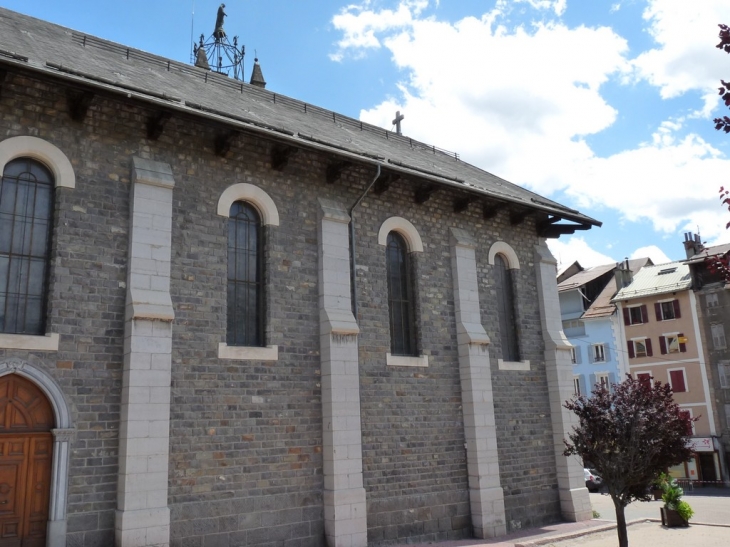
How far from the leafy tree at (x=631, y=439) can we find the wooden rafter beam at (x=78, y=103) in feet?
34.0

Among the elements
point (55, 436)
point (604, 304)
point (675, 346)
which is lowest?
point (55, 436)

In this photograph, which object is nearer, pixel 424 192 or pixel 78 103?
pixel 78 103

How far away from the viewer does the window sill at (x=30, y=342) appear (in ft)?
30.7

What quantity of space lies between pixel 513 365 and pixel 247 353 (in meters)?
7.24

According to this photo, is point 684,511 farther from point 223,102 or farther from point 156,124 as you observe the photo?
point 156,124

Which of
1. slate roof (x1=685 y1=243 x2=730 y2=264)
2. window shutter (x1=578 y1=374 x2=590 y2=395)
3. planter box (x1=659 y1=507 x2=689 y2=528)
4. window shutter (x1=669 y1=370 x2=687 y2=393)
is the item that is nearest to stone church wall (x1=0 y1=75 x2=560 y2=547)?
planter box (x1=659 y1=507 x2=689 y2=528)

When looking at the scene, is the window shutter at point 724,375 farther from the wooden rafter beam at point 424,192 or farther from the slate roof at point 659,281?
the wooden rafter beam at point 424,192

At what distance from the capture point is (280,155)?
41.5ft

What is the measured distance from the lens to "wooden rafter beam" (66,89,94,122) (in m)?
10.4

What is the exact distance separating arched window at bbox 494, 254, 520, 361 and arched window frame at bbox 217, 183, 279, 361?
6570 millimetres

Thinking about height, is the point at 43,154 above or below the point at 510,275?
above

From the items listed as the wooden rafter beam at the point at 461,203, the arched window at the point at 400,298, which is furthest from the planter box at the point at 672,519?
the wooden rafter beam at the point at 461,203

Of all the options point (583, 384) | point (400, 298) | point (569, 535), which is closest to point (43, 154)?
point (400, 298)

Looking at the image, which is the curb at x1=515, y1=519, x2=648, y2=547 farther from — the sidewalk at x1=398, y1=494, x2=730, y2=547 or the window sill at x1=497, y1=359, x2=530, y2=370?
the window sill at x1=497, y1=359, x2=530, y2=370
